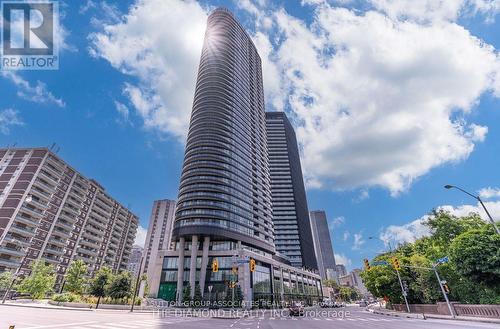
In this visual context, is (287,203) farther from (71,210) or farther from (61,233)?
(61,233)

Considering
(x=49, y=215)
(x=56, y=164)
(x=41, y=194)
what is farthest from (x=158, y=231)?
(x=41, y=194)

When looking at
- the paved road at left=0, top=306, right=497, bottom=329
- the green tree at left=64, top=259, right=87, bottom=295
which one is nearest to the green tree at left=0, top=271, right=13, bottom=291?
the green tree at left=64, top=259, right=87, bottom=295

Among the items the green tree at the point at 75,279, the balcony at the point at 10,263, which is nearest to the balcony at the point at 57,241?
the balcony at the point at 10,263

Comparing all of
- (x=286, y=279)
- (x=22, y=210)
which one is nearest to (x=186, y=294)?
(x=286, y=279)

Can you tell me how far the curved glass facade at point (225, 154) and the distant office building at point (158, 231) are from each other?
91064 millimetres

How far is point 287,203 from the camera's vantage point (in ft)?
467

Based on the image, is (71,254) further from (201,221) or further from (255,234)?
(255,234)

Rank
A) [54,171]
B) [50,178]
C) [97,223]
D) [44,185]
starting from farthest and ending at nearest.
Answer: [97,223], [54,171], [50,178], [44,185]

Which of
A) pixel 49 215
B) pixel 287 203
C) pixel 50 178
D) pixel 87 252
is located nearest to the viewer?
pixel 49 215

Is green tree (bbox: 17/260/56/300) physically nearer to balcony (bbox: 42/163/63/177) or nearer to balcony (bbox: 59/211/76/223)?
balcony (bbox: 59/211/76/223)

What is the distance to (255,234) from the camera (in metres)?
88.2

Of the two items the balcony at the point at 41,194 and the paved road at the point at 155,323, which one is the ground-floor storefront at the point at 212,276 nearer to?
the paved road at the point at 155,323

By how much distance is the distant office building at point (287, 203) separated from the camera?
13412 centimetres

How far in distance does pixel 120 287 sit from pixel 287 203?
10758 cm
